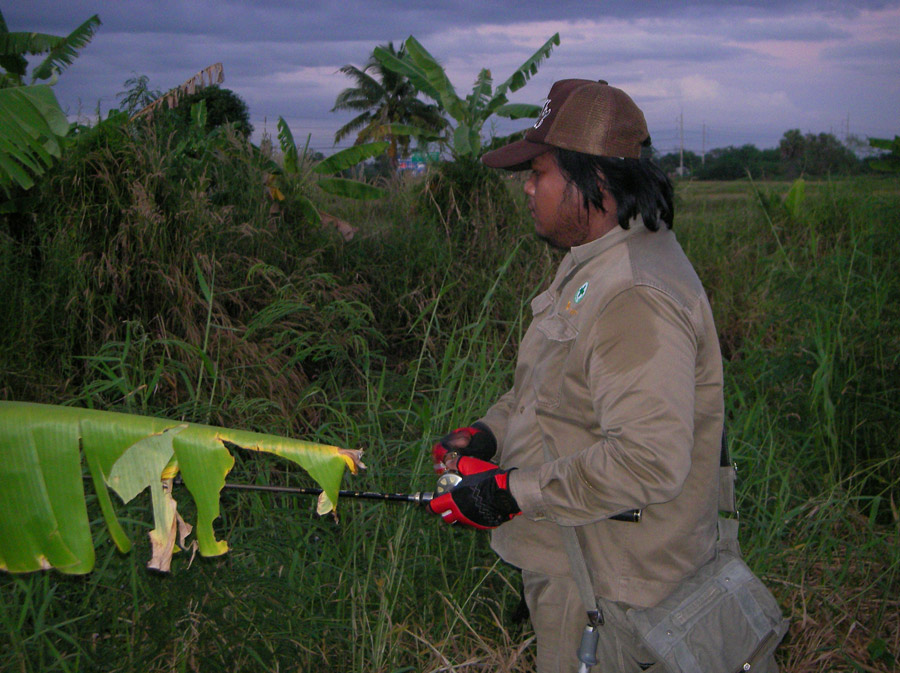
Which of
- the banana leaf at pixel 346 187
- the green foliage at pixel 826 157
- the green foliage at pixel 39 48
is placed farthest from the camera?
the green foliage at pixel 826 157

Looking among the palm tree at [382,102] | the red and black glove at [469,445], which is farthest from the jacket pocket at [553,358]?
the palm tree at [382,102]

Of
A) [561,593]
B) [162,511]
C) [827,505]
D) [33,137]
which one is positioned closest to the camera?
[162,511]

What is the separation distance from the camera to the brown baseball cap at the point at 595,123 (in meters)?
1.79

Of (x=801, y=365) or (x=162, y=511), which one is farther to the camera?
(x=801, y=365)

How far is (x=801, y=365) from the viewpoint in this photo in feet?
15.2

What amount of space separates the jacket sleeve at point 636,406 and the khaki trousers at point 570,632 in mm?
286

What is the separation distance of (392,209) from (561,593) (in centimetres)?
774

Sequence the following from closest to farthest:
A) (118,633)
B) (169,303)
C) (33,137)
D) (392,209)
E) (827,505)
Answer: (33,137) < (118,633) < (827,505) < (169,303) < (392,209)

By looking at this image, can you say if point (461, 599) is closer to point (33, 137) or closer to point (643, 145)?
point (643, 145)

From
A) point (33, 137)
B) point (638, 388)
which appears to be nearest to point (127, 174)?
point (33, 137)

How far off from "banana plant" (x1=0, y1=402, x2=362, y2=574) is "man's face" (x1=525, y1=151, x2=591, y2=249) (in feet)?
2.50

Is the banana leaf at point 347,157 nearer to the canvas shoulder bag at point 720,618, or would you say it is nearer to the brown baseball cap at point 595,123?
the brown baseball cap at point 595,123

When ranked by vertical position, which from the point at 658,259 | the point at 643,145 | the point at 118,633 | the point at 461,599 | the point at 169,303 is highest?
the point at 643,145

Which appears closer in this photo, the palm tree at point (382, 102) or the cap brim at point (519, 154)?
the cap brim at point (519, 154)
